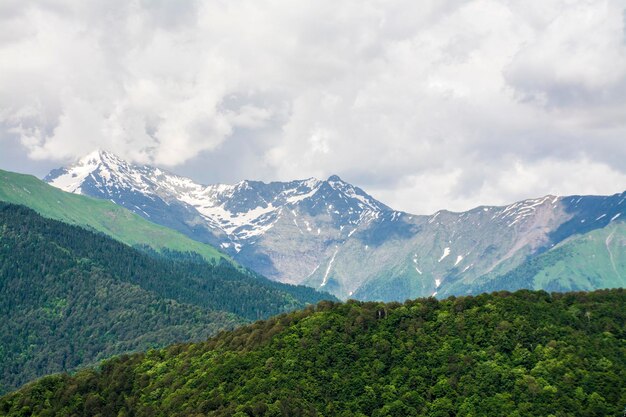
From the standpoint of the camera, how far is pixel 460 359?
191250mm

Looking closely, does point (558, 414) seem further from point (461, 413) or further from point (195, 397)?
point (195, 397)

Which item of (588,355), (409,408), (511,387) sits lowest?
(409,408)

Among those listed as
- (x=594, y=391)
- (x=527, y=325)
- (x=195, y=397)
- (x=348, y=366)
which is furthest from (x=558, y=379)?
(x=195, y=397)

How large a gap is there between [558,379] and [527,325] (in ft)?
75.6

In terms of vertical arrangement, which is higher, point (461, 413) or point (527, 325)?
point (527, 325)

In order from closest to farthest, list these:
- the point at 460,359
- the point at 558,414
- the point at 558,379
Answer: the point at 558,414 → the point at 558,379 → the point at 460,359

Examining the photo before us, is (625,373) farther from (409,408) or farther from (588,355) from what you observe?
(409,408)

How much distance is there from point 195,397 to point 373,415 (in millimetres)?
46601

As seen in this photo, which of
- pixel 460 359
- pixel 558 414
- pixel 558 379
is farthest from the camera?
pixel 460 359

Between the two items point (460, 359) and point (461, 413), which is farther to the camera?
point (460, 359)

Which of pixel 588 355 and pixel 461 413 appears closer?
pixel 461 413

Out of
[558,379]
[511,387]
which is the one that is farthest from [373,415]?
[558,379]

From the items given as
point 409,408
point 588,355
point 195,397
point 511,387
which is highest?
point 588,355

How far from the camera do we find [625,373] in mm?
177875
